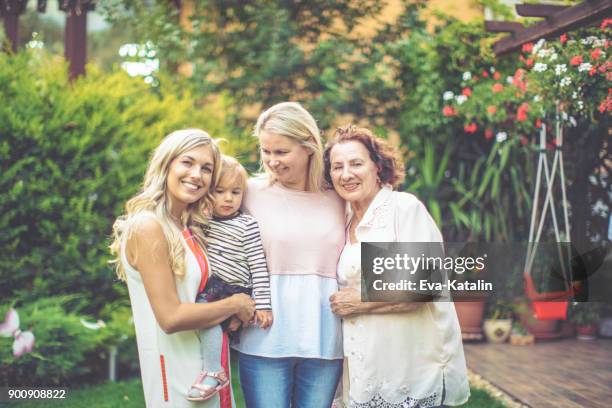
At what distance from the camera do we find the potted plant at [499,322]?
6934 mm

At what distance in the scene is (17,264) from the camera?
5207 mm

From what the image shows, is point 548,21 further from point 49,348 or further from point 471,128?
point 49,348

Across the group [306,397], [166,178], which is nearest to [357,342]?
[306,397]

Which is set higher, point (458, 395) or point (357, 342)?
point (357, 342)

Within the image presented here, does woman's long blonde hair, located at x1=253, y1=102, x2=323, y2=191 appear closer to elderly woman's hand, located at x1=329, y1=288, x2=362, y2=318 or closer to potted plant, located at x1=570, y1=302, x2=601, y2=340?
elderly woman's hand, located at x1=329, y1=288, x2=362, y2=318

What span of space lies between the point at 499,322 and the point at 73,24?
496 cm

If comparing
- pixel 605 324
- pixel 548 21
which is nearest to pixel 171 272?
pixel 548 21

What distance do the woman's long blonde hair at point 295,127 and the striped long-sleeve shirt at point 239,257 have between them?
358 mm

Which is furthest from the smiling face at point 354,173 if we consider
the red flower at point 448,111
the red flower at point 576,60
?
the red flower at point 448,111

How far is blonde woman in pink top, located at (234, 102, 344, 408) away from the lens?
2902 mm

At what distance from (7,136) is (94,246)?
3.45 feet

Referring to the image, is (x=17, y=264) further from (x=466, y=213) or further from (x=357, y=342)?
(x=466, y=213)

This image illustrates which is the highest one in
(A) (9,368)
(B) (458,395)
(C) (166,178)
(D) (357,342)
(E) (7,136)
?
(E) (7,136)

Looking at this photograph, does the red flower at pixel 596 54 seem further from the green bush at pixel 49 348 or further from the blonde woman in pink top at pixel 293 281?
the green bush at pixel 49 348
